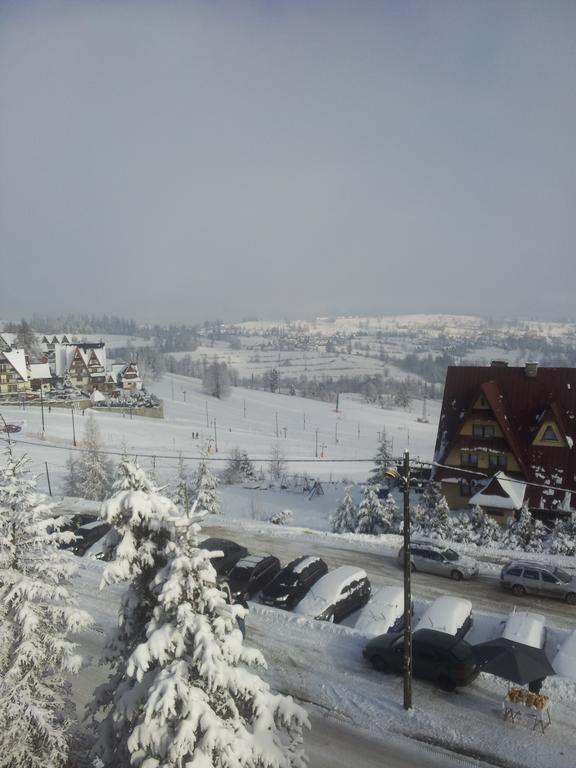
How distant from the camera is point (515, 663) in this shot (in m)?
14.0

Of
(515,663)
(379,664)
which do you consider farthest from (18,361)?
(515,663)

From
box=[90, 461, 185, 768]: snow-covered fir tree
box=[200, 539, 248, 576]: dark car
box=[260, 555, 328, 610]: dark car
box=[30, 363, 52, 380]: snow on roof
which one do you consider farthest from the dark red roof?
box=[30, 363, 52, 380]: snow on roof

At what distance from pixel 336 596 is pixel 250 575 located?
4.14 metres

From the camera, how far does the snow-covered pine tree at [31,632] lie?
35.6 feet

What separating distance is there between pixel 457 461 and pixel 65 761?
29.5 meters

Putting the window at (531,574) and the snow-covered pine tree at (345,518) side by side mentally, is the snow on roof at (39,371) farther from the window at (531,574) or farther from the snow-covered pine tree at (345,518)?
the window at (531,574)

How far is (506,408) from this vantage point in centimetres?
3597

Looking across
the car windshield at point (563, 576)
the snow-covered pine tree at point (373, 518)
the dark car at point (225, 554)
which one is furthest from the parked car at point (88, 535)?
the car windshield at point (563, 576)

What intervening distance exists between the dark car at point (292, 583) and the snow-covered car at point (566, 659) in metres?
9.51

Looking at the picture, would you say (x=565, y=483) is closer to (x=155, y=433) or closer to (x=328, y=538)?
(x=328, y=538)

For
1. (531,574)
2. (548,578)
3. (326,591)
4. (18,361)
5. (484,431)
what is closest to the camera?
(326,591)

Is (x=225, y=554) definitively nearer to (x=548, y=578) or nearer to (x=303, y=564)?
(x=303, y=564)

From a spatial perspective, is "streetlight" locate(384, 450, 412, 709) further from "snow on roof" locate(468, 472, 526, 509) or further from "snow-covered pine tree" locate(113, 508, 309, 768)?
"snow on roof" locate(468, 472, 526, 509)

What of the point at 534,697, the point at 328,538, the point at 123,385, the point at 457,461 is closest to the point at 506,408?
the point at 457,461
